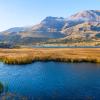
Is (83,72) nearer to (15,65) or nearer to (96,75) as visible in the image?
(96,75)

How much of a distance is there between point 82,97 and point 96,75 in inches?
850

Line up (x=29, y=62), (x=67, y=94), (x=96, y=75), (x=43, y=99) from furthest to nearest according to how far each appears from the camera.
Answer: (x=29, y=62)
(x=96, y=75)
(x=67, y=94)
(x=43, y=99)

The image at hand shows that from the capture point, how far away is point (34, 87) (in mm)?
48156

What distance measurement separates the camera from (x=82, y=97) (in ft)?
133

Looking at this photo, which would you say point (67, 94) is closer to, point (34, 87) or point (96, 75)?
point (34, 87)

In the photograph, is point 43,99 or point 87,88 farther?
point 87,88

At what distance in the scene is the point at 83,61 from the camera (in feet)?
289

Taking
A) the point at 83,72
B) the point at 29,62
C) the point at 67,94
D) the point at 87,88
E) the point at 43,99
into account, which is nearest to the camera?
the point at 43,99

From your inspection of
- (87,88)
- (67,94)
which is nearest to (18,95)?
(67,94)

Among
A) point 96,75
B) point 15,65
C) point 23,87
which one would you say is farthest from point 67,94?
point 15,65

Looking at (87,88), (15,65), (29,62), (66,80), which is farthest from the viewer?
(29,62)

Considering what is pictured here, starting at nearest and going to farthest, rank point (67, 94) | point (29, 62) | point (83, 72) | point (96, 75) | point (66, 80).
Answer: point (67, 94) → point (66, 80) → point (96, 75) → point (83, 72) → point (29, 62)

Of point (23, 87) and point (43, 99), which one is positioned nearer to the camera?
point (43, 99)

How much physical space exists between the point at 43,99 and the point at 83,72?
28642 millimetres
